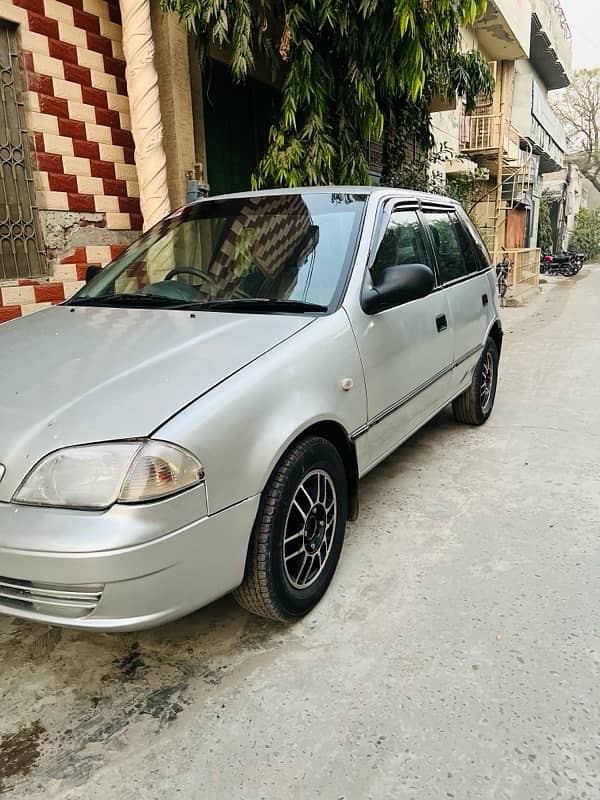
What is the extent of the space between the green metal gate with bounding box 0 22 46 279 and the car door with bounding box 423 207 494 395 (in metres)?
3.12

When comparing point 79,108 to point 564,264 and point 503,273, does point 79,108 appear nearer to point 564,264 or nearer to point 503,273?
point 503,273

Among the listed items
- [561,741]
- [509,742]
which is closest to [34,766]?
[509,742]

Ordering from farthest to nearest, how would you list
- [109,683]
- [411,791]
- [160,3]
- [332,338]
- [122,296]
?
[160,3] < [122,296] < [332,338] < [109,683] < [411,791]

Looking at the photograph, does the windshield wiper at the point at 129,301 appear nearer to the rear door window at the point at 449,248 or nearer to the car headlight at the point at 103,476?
the car headlight at the point at 103,476

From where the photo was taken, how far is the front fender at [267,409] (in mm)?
1930

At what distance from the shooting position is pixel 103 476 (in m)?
1.81

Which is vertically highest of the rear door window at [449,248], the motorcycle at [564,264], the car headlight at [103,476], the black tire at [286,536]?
the rear door window at [449,248]

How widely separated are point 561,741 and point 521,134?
2377 centimetres

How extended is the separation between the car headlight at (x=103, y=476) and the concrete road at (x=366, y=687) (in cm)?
79

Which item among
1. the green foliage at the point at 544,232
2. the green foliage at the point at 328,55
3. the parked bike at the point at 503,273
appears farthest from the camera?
the green foliage at the point at 544,232

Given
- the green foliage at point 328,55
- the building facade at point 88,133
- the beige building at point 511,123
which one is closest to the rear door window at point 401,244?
the green foliage at point 328,55

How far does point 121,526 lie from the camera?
69.4 inches

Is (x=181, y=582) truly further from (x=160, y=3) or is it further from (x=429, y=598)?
(x=160, y=3)

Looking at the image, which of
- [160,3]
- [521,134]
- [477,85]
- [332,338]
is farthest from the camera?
[521,134]
